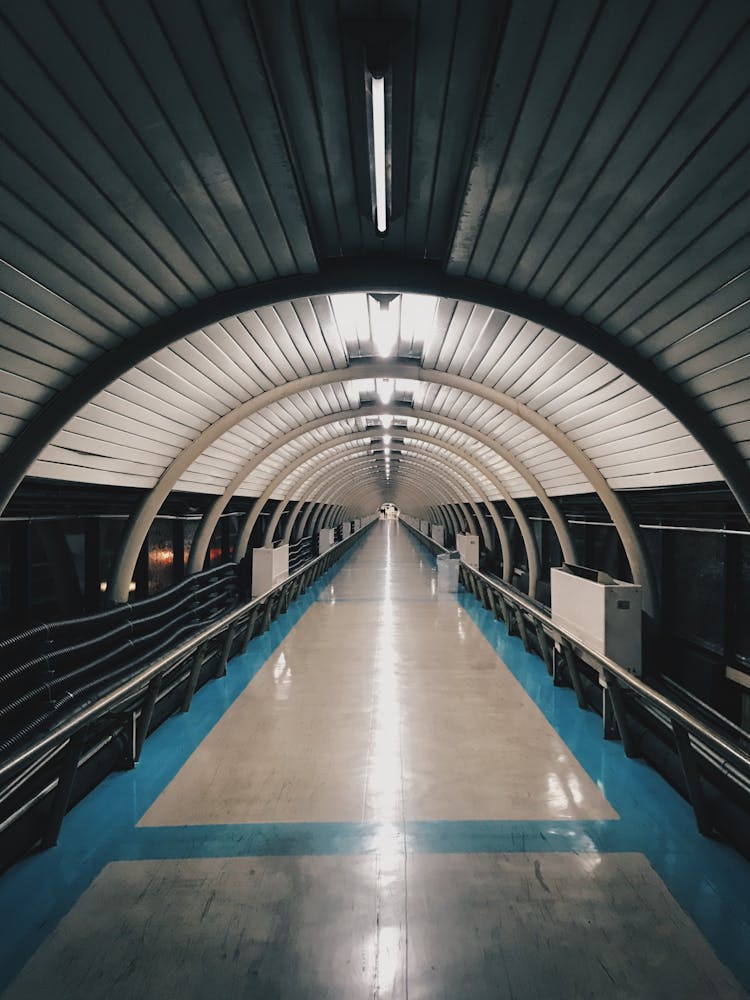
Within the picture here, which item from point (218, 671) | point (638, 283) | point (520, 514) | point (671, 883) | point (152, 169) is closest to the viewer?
point (152, 169)

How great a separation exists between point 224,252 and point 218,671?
5292 mm

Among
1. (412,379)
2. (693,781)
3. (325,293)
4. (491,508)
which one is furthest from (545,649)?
(491,508)

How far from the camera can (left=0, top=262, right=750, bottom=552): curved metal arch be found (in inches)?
151

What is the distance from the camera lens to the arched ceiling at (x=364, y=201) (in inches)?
78.9

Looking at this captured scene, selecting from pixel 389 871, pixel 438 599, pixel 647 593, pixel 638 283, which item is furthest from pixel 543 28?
pixel 438 599

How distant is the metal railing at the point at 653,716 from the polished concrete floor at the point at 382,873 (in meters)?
0.24

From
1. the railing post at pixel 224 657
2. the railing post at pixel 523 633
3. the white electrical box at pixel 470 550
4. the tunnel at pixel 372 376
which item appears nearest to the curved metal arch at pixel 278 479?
the railing post at pixel 224 657

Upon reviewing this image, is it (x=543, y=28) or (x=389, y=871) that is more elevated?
(x=543, y=28)

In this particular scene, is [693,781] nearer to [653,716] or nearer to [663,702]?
[663,702]

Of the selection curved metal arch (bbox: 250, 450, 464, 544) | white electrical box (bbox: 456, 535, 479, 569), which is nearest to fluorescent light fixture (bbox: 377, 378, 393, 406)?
curved metal arch (bbox: 250, 450, 464, 544)

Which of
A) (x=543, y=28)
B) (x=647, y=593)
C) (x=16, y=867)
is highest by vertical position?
(x=543, y=28)

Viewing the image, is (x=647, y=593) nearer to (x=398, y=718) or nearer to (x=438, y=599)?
(x=398, y=718)

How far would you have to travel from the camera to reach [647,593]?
6160 mm

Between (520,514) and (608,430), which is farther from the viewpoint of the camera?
(520,514)
